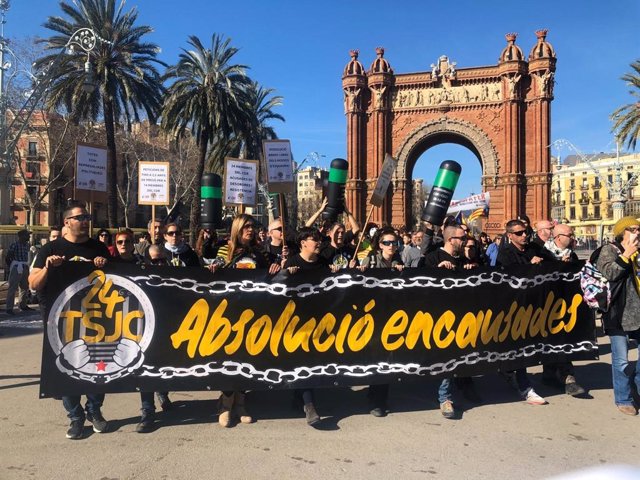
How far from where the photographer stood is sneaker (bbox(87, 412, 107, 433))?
14.5 ft

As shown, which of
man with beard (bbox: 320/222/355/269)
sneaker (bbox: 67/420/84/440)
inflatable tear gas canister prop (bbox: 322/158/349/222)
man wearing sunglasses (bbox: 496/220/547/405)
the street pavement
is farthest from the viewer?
inflatable tear gas canister prop (bbox: 322/158/349/222)

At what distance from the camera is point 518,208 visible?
33.3 meters

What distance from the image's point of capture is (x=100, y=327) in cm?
448

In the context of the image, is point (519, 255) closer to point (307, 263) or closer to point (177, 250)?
point (307, 263)

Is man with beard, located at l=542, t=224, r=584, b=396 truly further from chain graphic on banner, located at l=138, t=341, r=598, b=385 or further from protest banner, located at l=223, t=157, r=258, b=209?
protest banner, located at l=223, t=157, r=258, b=209

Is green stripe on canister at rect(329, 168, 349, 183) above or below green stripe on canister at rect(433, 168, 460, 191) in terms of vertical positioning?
above

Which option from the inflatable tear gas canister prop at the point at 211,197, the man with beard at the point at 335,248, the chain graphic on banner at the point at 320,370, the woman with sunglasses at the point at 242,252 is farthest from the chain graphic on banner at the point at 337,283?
the inflatable tear gas canister prop at the point at 211,197

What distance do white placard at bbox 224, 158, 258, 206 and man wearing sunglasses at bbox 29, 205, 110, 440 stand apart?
4393mm

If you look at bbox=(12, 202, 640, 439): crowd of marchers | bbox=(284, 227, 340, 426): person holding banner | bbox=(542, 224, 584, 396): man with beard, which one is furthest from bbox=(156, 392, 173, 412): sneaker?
bbox=(542, 224, 584, 396): man with beard

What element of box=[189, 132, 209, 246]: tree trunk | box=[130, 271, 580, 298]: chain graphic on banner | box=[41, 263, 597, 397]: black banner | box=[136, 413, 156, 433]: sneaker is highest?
box=[189, 132, 209, 246]: tree trunk

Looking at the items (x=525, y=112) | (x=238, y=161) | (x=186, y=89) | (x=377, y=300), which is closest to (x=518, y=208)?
(x=525, y=112)

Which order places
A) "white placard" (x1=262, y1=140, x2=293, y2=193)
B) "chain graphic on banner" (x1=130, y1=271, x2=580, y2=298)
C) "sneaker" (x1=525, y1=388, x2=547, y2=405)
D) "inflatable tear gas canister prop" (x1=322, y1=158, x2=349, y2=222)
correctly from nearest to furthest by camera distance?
"chain graphic on banner" (x1=130, y1=271, x2=580, y2=298), "sneaker" (x1=525, y1=388, x2=547, y2=405), "white placard" (x1=262, y1=140, x2=293, y2=193), "inflatable tear gas canister prop" (x1=322, y1=158, x2=349, y2=222)

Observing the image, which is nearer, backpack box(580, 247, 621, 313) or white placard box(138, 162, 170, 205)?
backpack box(580, 247, 621, 313)

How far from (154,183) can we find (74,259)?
12.3 ft
